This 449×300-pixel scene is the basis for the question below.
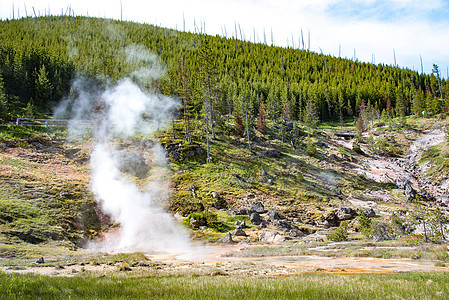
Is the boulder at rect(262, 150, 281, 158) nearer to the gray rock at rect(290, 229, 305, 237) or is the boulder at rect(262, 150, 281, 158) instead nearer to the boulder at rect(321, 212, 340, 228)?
the boulder at rect(321, 212, 340, 228)

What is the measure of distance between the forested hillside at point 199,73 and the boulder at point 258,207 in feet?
76.1

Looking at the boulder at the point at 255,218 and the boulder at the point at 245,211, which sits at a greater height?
the boulder at the point at 245,211

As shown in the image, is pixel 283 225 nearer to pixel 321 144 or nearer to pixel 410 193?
pixel 410 193

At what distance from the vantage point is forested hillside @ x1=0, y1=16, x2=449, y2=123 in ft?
224

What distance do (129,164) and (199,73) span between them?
26.3 m

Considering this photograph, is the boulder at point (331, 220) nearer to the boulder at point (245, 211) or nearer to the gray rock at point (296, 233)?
the gray rock at point (296, 233)

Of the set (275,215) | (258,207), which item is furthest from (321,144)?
(275,215)

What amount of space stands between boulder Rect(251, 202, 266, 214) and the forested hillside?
2319 centimetres

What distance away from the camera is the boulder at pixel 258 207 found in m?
33.6

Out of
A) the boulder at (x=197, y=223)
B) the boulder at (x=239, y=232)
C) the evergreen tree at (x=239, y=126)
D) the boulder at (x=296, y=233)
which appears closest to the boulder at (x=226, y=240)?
the boulder at (x=239, y=232)

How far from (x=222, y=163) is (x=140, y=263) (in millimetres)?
34346

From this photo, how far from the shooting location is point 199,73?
58.0 meters

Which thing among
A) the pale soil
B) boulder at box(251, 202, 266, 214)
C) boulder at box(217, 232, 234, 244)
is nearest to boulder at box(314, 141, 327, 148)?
boulder at box(251, 202, 266, 214)

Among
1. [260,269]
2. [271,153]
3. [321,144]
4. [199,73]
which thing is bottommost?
[260,269]
